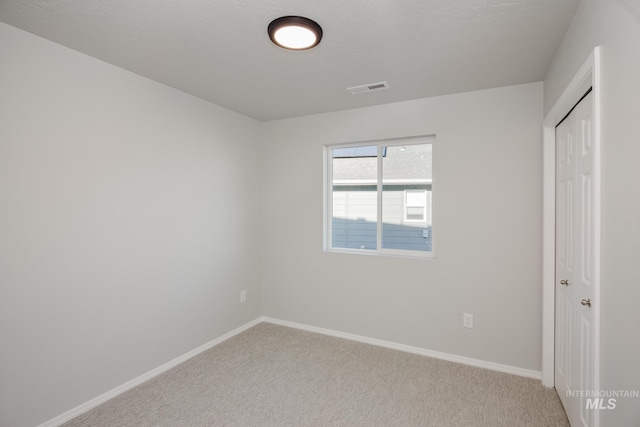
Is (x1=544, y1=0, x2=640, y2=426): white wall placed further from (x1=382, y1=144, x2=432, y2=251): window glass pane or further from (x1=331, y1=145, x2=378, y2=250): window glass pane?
(x1=331, y1=145, x2=378, y2=250): window glass pane

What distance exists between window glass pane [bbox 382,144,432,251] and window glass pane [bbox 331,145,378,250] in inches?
5.7

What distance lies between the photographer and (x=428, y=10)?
174cm

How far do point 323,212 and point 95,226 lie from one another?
219 cm

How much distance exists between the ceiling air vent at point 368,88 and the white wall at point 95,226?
1486 millimetres

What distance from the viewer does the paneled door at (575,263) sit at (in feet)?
5.59

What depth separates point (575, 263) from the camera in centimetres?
196

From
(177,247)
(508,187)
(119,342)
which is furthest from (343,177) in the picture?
(119,342)

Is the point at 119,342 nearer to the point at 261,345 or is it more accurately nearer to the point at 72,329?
the point at 72,329

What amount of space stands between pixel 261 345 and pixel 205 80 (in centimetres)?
263

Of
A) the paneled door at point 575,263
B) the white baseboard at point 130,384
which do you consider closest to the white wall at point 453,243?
the paneled door at point 575,263

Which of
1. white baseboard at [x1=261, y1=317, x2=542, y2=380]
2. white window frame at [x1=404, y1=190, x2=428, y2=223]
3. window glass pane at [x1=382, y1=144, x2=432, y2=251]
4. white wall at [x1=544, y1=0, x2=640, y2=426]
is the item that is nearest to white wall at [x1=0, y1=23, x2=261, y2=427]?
white baseboard at [x1=261, y1=317, x2=542, y2=380]

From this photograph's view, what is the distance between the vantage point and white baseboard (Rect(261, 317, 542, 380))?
2.74 m

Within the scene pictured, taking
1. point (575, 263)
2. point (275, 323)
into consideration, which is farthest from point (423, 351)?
point (275, 323)

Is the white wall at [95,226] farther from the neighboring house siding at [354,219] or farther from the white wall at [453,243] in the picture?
the neighboring house siding at [354,219]
